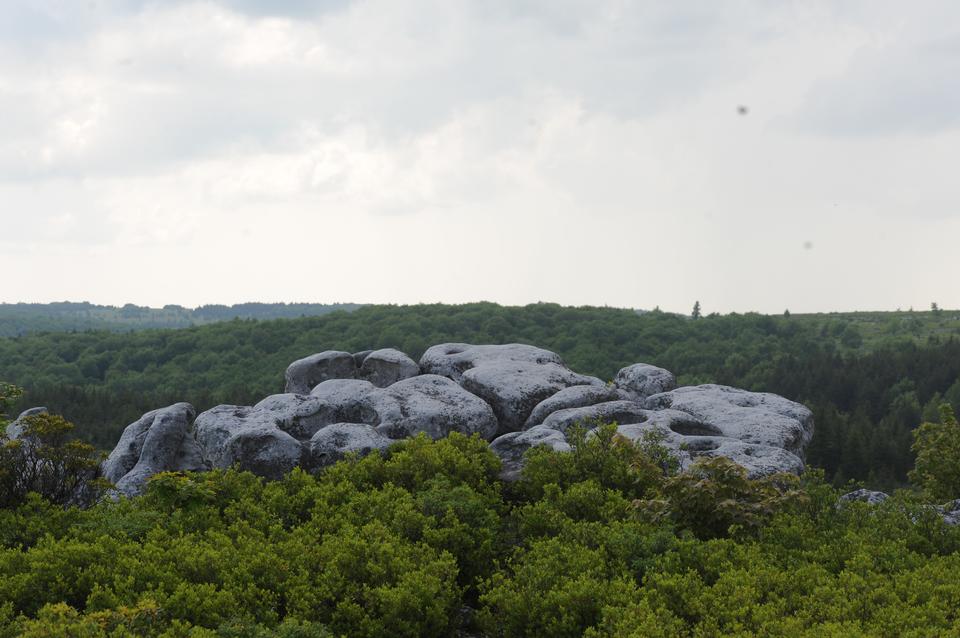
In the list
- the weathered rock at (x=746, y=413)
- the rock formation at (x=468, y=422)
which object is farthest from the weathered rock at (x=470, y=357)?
the weathered rock at (x=746, y=413)

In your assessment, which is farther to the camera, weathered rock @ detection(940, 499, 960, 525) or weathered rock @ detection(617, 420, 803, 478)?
weathered rock @ detection(617, 420, 803, 478)

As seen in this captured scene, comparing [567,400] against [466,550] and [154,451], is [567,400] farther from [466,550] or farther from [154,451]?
[154,451]

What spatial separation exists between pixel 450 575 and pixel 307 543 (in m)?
2.51

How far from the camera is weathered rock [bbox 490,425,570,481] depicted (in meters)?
16.5

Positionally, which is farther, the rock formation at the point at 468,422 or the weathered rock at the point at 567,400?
the weathered rock at the point at 567,400

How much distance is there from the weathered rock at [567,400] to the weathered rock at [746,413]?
2.24 m

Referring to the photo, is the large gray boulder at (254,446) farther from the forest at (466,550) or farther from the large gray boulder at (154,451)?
the forest at (466,550)

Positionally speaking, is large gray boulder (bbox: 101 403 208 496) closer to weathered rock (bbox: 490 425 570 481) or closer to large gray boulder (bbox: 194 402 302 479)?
large gray boulder (bbox: 194 402 302 479)

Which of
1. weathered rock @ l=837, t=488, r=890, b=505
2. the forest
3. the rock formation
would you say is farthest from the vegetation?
the rock formation

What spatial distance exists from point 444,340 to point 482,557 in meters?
148

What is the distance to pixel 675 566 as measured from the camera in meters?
11.1

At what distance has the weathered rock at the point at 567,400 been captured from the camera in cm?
2041

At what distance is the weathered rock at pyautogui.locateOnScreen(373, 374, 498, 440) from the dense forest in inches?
3522

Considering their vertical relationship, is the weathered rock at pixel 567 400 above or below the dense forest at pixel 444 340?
above
